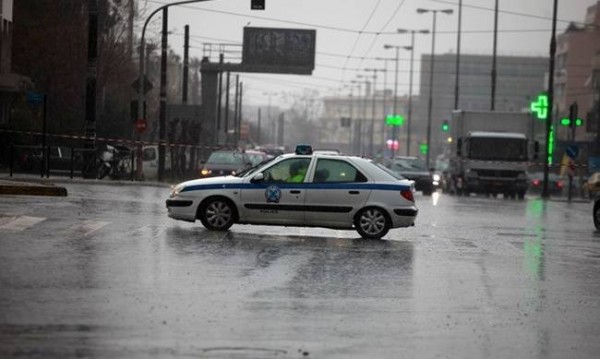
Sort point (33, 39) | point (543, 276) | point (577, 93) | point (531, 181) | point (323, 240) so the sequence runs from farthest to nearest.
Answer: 1. point (577, 93)
2. point (531, 181)
3. point (33, 39)
4. point (323, 240)
5. point (543, 276)

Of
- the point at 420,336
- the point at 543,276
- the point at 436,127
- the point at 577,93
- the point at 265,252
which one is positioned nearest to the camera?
the point at 420,336

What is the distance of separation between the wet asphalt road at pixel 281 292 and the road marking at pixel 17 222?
0.05 metres

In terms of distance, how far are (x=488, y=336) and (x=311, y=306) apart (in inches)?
79.0

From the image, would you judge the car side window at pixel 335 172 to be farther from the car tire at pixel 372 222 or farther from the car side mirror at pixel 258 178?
the car side mirror at pixel 258 178

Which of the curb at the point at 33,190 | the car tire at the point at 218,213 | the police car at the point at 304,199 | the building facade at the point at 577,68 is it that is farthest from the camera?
the building facade at the point at 577,68

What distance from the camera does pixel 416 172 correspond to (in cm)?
4772

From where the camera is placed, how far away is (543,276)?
1525 cm

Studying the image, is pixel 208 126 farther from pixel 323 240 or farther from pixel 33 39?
pixel 323 240

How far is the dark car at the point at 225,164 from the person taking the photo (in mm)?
40375

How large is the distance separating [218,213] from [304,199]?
1.44 metres

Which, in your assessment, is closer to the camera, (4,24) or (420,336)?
(420,336)

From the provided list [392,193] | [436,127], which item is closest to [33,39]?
[392,193]

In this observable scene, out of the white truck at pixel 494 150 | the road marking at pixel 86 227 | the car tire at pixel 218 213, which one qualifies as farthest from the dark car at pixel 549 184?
the road marking at pixel 86 227

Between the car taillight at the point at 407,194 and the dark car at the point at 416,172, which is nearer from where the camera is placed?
the car taillight at the point at 407,194
